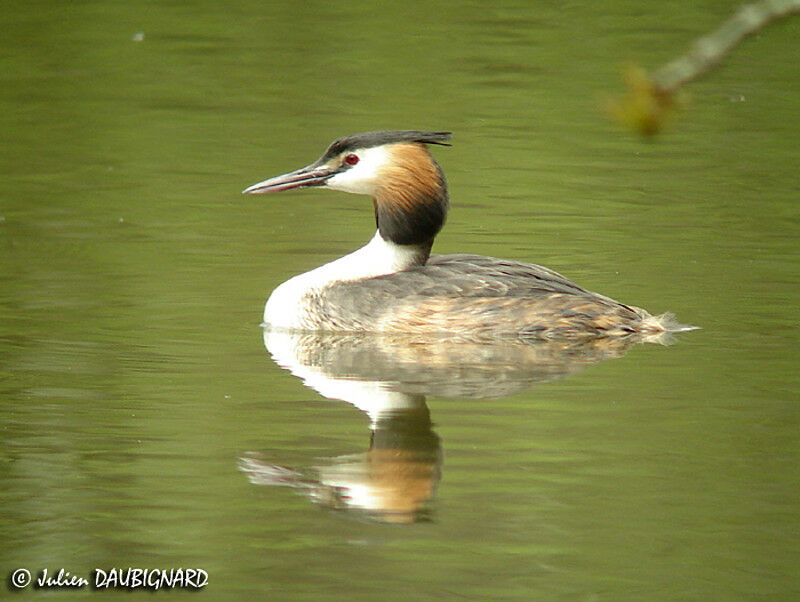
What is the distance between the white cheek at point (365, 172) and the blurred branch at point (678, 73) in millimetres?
6481

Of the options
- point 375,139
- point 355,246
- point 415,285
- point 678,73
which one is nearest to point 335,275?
→ point 415,285

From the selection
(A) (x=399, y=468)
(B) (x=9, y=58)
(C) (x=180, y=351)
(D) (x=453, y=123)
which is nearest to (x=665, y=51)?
(D) (x=453, y=123)

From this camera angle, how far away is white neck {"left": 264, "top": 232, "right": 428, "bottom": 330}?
9.07 metres

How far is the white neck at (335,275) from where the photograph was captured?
9.07m

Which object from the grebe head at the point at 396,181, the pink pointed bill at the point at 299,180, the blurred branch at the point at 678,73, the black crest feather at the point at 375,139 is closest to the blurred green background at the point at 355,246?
the blurred branch at the point at 678,73

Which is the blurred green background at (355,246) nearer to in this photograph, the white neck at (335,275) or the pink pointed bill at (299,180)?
the white neck at (335,275)

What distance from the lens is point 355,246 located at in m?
10.9

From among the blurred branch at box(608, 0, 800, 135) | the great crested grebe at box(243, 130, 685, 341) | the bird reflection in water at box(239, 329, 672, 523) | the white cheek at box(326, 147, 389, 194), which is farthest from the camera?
the white cheek at box(326, 147, 389, 194)

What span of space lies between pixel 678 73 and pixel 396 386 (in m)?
5.28

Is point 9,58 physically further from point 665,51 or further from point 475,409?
point 475,409

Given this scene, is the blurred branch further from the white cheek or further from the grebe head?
the white cheek

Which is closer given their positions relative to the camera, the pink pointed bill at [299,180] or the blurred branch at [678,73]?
the blurred branch at [678,73]

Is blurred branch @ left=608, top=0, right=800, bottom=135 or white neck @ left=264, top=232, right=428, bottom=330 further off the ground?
blurred branch @ left=608, top=0, right=800, bottom=135

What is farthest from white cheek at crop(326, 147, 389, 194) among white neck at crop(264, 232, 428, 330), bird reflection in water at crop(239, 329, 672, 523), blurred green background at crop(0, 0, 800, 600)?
blurred green background at crop(0, 0, 800, 600)
